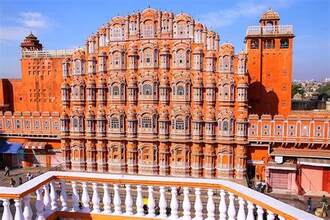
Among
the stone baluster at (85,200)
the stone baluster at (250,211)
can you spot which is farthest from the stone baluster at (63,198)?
the stone baluster at (250,211)

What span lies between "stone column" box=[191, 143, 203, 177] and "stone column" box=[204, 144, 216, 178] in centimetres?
40

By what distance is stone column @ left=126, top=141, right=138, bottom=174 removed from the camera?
2541 centimetres

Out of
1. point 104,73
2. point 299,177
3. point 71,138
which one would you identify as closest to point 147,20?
point 104,73

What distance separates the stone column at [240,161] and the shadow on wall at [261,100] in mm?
3892

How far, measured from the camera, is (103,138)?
2591cm

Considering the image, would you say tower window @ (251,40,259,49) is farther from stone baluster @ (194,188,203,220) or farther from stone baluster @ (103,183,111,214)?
stone baluster @ (103,183,111,214)

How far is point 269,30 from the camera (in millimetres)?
25781

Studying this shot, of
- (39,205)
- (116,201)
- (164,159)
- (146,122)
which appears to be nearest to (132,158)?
(164,159)

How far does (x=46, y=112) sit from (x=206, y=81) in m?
14.7

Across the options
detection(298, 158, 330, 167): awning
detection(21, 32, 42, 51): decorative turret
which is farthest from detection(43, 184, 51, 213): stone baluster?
detection(21, 32, 42, 51): decorative turret

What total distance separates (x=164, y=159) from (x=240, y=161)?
6.05m

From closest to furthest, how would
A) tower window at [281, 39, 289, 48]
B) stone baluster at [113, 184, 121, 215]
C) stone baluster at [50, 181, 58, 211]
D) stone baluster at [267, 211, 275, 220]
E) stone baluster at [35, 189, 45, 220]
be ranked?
stone baluster at [267, 211, 275, 220]
stone baluster at [35, 189, 45, 220]
stone baluster at [113, 184, 121, 215]
stone baluster at [50, 181, 58, 211]
tower window at [281, 39, 289, 48]

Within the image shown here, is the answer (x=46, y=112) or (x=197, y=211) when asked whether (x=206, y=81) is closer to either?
(x=46, y=112)

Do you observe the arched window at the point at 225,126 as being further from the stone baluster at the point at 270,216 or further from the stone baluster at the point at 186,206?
the stone baluster at the point at 270,216
